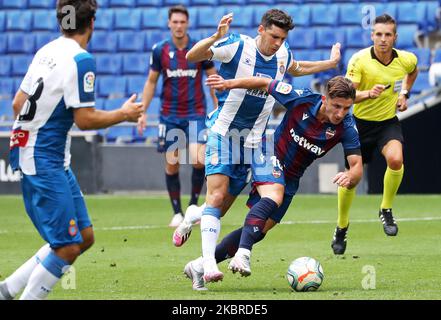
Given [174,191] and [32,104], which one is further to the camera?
[174,191]

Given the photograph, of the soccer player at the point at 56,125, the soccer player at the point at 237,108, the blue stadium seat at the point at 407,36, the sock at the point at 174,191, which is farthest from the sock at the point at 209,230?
the blue stadium seat at the point at 407,36

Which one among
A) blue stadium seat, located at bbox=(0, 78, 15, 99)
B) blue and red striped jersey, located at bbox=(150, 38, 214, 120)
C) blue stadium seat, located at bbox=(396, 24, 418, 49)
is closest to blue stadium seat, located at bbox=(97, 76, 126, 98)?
blue stadium seat, located at bbox=(0, 78, 15, 99)

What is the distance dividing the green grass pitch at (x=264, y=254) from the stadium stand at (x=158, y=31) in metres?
4.80

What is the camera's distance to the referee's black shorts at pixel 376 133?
10969mm

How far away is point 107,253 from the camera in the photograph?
1020 centimetres

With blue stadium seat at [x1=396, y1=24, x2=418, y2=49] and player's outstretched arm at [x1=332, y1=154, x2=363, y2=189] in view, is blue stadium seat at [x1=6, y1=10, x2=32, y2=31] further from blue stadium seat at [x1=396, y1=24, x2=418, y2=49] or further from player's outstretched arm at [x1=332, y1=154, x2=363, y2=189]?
player's outstretched arm at [x1=332, y1=154, x2=363, y2=189]

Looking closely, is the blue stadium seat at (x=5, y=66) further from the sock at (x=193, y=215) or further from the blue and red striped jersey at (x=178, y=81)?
the sock at (x=193, y=215)

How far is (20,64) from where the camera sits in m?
22.1

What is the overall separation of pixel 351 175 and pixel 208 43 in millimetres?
1461

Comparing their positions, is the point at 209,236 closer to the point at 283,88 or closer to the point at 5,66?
the point at 283,88

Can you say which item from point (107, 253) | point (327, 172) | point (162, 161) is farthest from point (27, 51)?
point (107, 253)

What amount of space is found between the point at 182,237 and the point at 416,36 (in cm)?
1209

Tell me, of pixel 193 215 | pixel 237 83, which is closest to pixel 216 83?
pixel 237 83

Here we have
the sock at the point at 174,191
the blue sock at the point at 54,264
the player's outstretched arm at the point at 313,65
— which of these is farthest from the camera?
the sock at the point at 174,191
